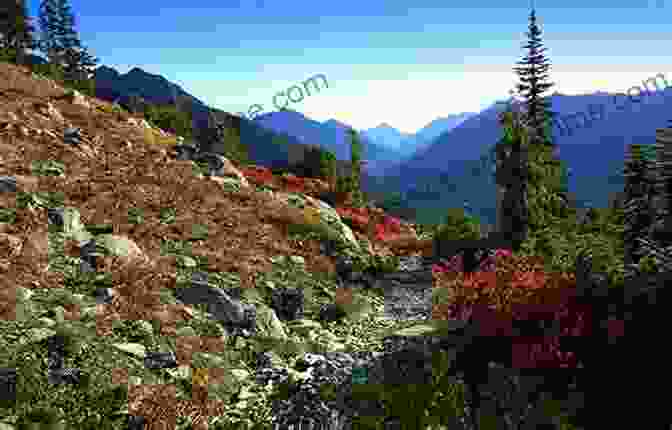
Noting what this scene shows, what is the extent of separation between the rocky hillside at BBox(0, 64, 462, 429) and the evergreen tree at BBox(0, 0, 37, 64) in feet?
146

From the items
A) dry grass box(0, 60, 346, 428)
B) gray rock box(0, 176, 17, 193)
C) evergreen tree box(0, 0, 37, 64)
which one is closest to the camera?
dry grass box(0, 60, 346, 428)

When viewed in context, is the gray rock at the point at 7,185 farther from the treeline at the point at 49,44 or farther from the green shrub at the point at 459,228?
the treeline at the point at 49,44

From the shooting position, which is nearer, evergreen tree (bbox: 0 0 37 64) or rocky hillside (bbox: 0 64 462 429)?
rocky hillside (bbox: 0 64 462 429)

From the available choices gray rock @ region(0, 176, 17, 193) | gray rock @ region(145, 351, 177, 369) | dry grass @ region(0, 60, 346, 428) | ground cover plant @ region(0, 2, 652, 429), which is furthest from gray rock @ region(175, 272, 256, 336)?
gray rock @ region(0, 176, 17, 193)

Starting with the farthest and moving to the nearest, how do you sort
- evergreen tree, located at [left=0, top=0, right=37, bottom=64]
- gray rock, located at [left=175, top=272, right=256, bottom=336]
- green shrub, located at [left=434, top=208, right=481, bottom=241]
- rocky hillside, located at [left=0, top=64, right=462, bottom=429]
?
1. evergreen tree, located at [left=0, top=0, right=37, bottom=64]
2. green shrub, located at [left=434, top=208, right=481, bottom=241]
3. gray rock, located at [left=175, top=272, right=256, bottom=336]
4. rocky hillside, located at [left=0, top=64, right=462, bottom=429]

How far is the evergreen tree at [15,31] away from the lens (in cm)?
5703

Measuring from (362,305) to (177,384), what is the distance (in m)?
7.21

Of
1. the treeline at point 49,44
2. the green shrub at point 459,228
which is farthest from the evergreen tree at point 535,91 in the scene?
the treeline at point 49,44

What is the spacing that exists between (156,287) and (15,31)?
2512 inches

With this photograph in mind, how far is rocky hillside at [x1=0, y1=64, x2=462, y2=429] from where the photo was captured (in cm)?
→ 705

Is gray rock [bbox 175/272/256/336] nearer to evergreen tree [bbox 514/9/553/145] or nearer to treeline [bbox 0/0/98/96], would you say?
evergreen tree [bbox 514/9/553/145]

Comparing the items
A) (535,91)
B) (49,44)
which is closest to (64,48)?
(49,44)

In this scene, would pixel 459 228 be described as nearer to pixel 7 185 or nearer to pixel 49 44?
pixel 7 185

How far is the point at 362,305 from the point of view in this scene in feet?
46.0
